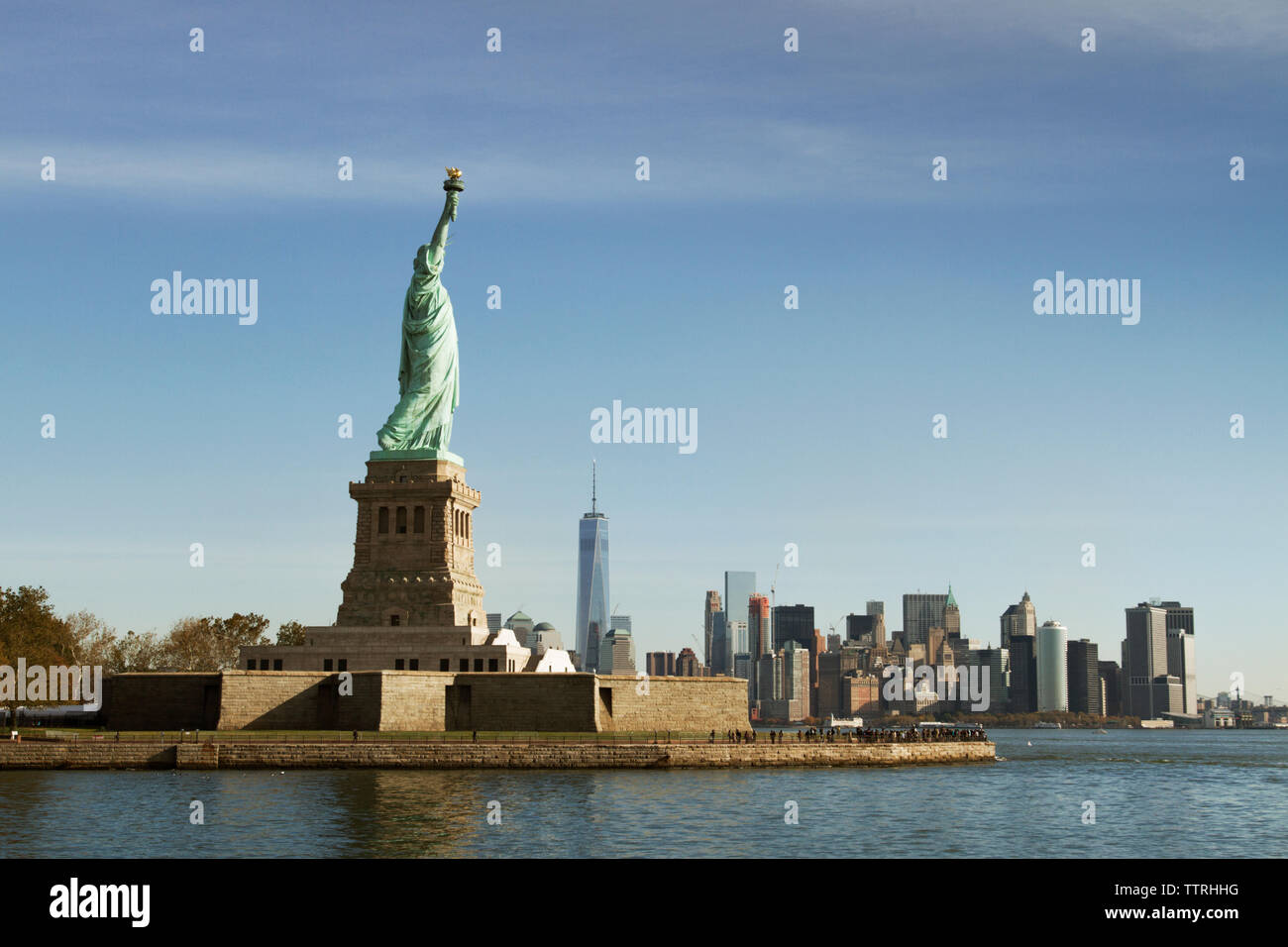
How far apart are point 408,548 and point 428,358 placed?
1445cm

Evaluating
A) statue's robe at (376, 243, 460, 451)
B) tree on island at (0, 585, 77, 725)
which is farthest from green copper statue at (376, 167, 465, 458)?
tree on island at (0, 585, 77, 725)

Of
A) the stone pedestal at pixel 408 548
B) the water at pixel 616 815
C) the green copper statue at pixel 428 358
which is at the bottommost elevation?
the water at pixel 616 815

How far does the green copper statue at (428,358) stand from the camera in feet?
316

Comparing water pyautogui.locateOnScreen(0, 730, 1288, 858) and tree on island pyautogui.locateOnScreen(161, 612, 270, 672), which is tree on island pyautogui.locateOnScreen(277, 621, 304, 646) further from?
water pyautogui.locateOnScreen(0, 730, 1288, 858)

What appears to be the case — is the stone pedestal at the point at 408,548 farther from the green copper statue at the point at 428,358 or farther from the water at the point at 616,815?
the water at the point at 616,815

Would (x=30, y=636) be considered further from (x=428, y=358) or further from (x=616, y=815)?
(x=616, y=815)

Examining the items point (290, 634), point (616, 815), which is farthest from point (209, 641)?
point (616, 815)

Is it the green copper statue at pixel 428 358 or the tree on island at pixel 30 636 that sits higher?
the green copper statue at pixel 428 358

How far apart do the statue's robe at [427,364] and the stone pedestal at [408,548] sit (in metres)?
2.80

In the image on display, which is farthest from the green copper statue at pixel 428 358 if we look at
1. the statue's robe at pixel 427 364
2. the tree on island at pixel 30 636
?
the tree on island at pixel 30 636

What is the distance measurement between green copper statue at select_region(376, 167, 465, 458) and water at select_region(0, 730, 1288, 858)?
29.2 m
